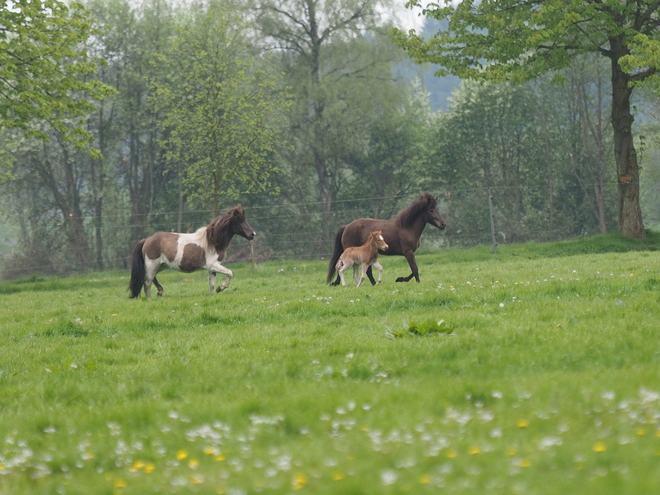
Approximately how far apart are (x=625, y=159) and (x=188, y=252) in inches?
711

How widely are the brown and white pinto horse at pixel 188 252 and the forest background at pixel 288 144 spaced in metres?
13.9

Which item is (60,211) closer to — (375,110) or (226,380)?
(375,110)

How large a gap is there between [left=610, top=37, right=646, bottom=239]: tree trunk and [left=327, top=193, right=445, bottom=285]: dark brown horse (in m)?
13.3

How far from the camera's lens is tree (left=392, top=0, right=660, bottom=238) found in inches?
1024

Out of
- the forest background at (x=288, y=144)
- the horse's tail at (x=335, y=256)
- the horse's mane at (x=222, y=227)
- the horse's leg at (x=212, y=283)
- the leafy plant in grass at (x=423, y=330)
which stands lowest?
the leafy plant in grass at (x=423, y=330)

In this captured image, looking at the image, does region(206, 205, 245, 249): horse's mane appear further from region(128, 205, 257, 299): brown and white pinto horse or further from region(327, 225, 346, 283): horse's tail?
region(327, 225, 346, 283): horse's tail

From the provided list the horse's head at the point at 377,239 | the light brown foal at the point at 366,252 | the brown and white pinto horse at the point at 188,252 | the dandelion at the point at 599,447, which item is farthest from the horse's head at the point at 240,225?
the dandelion at the point at 599,447

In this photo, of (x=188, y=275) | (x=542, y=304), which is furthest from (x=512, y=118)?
(x=542, y=304)

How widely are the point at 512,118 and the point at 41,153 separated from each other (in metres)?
28.1

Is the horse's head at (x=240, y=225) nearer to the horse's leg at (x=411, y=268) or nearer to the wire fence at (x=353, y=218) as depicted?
the horse's leg at (x=411, y=268)

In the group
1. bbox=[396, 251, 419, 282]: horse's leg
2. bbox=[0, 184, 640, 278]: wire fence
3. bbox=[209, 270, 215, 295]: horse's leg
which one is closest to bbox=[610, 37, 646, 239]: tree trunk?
bbox=[0, 184, 640, 278]: wire fence

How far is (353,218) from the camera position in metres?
36.4

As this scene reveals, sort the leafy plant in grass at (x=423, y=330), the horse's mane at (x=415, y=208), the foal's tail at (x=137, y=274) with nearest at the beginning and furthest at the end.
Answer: the leafy plant in grass at (x=423, y=330)
the horse's mane at (x=415, y=208)
the foal's tail at (x=137, y=274)

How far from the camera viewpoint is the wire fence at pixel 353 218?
34719 mm
